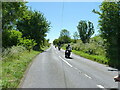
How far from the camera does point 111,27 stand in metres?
17.0

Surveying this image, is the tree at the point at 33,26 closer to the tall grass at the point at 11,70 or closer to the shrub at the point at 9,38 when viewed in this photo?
the shrub at the point at 9,38

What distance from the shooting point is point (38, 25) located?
5059 cm

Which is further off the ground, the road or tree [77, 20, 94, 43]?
tree [77, 20, 94, 43]

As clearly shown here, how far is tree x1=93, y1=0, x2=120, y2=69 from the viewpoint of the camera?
16.8 meters

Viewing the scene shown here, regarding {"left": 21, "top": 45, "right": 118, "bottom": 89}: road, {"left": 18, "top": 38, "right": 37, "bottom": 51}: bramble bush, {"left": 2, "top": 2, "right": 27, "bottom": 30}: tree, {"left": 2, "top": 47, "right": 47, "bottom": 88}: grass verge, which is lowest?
{"left": 21, "top": 45, "right": 118, "bottom": 89}: road

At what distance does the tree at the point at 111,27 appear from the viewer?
16781mm

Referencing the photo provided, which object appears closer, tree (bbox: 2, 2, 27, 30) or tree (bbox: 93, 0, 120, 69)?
tree (bbox: 93, 0, 120, 69)

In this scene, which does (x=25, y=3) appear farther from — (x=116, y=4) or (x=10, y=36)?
(x=116, y=4)

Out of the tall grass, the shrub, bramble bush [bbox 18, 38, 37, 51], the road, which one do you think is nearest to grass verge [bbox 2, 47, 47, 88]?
the tall grass

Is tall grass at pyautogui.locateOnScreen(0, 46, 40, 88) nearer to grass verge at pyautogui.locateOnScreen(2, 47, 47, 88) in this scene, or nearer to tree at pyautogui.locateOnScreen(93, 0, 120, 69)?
grass verge at pyautogui.locateOnScreen(2, 47, 47, 88)

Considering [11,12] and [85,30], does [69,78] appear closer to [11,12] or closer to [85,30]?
[11,12]

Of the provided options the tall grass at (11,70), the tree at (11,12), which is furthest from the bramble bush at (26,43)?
the tall grass at (11,70)

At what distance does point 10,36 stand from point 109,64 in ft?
47.4

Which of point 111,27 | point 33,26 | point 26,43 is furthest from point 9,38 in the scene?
point 33,26
